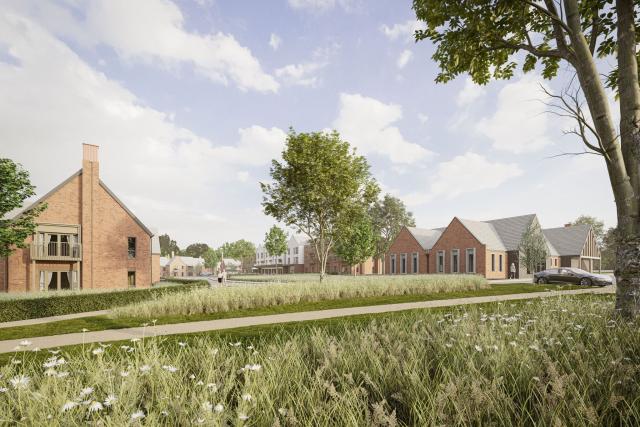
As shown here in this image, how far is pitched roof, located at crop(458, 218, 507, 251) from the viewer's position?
4141 cm

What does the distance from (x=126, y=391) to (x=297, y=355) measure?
1.75 meters

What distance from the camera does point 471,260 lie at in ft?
136

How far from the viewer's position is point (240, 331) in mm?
9203

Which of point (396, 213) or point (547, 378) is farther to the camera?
point (396, 213)

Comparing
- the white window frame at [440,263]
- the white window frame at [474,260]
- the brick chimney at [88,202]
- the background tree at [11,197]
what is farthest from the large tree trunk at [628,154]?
the white window frame at [440,263]

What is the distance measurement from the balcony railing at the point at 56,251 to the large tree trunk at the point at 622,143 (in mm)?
29926

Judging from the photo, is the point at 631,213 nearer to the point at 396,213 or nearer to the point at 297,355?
the point at 297,355

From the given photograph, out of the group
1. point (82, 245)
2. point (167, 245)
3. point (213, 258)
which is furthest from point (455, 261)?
point (167, 245)

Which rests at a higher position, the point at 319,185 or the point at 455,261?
the point at 319,185

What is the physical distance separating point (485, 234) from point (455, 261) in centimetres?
456

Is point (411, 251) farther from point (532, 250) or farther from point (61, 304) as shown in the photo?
point (61, 304)

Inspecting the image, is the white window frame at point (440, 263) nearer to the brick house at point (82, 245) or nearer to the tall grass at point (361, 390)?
the brick house at point (82, 245)

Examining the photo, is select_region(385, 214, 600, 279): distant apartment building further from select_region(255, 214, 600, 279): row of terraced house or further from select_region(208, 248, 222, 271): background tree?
select_region(208, 248, 222, 271): background tree

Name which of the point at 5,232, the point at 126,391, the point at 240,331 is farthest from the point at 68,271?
the point at 126,391
